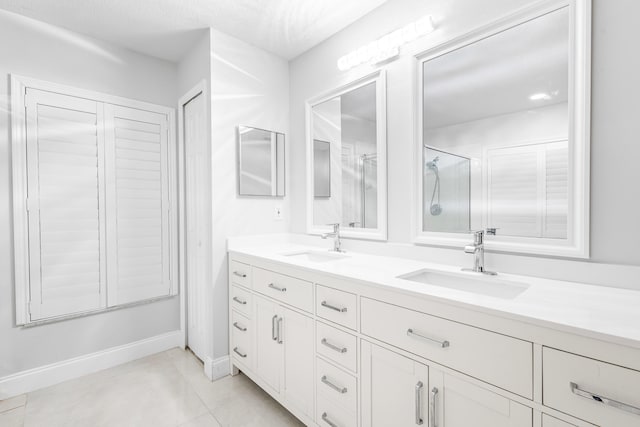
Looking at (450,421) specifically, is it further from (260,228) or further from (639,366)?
(260,228)

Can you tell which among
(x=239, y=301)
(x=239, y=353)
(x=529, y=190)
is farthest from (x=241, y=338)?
(x=529, y=190)

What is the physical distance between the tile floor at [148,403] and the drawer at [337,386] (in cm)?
44

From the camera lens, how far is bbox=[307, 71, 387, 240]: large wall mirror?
1.82m

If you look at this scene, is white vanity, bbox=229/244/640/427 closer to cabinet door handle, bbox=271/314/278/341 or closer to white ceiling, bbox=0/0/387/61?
cabinet door handle, bbox=271/314/278/341

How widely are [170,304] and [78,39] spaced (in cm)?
214

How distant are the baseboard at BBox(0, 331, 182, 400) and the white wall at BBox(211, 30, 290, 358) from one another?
2.37ft

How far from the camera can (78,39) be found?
2.15 metres

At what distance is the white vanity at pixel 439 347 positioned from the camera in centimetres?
73

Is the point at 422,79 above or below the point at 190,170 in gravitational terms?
above

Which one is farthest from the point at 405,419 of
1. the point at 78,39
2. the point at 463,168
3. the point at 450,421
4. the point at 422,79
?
the point at 78,39

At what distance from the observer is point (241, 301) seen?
2.01 m

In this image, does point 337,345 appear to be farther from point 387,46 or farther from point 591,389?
point 387,46

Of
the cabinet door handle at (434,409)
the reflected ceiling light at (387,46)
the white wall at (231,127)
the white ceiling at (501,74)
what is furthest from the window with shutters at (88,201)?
the cabinet door handle at (434,409)

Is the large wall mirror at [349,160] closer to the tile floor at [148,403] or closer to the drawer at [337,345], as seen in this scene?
the drawer at [337,345]
